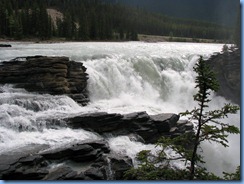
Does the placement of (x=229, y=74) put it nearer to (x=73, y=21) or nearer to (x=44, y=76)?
(x=44, y=76)

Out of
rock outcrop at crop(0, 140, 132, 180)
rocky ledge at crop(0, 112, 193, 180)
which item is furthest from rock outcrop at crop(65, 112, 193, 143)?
rock outcrop at crop(0, 140, 132, 180)

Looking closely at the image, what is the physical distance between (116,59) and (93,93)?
1.68m

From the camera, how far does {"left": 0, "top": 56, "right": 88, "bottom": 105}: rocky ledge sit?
681cm

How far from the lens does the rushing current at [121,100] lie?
4723 millimetres

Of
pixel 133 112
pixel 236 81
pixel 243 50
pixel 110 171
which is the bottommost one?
pixel 110 171

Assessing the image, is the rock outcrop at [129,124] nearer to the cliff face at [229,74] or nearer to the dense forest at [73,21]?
the cliff face at [229,74]

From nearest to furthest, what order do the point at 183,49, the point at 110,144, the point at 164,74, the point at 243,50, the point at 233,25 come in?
1. the point at 243,50
2. the point at 233,25
3. the point at 110,144
4. the point at 164,74
5. the point at 183,49

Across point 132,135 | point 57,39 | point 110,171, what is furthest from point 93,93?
point 57,39

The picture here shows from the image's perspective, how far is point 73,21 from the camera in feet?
62.7

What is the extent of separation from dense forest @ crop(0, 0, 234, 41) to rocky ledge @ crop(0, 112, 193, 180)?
565cm

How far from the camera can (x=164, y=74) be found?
8859 millimetres

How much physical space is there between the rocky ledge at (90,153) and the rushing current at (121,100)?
0.61 feet

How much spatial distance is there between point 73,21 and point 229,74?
1529 cm

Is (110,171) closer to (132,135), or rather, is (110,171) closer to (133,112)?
(132,135)
